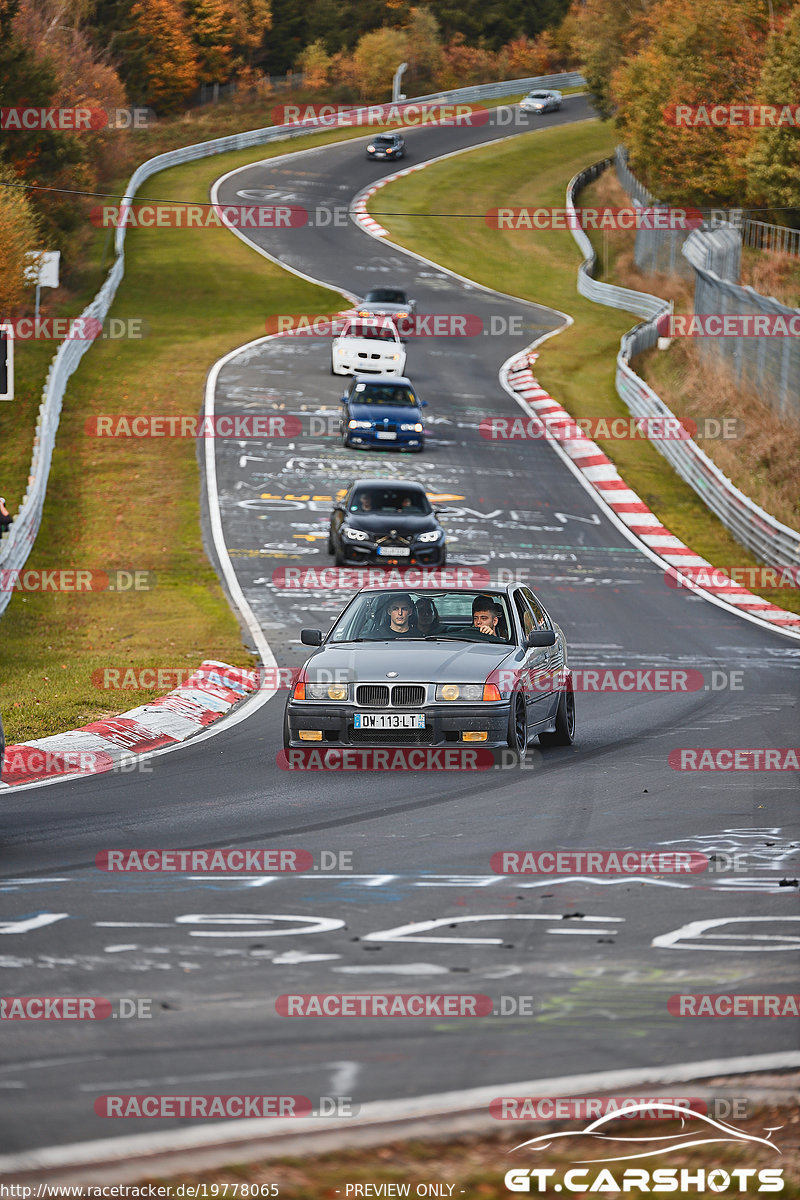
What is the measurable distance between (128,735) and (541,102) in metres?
91.5

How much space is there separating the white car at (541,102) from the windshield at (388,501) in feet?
253

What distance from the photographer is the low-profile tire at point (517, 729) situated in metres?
12.4

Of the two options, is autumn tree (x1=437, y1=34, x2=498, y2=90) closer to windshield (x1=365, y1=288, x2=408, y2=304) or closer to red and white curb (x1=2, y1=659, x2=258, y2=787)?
windshield (x1=365, y1=288, x2=408, y2=304)

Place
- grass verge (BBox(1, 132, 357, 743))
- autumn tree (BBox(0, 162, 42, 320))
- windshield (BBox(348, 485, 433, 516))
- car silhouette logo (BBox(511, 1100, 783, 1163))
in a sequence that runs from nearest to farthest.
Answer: car silhouette logo (BBox(511, 1100, 783, 1163))
grass verge (BBox(1, 132, 357, 743))
windshield (BBox(348, 485, 433, 516))
autumn tree (BBox(0, 162, 42, 320))

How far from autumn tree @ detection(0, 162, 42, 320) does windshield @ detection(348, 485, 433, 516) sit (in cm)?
1680

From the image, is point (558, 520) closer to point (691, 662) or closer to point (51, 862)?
point (691, 662)

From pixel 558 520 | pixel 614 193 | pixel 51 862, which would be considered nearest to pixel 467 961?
pixel 51 862

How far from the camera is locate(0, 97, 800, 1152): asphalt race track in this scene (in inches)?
221

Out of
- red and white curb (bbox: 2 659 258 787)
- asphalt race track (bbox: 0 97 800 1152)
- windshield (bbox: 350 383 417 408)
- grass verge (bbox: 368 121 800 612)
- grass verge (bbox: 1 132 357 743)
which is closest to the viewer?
asphalt race track (bbox: 0 97 800 1152)

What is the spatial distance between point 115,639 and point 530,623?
8660 mm

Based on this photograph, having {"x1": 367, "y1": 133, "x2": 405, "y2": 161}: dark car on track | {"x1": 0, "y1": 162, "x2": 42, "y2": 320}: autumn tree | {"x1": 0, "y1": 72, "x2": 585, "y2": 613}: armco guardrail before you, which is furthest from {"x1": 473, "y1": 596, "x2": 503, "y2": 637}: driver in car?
{"x1": 367, "y1": 133, "x2": 405, "y2": 161}: dark car on track

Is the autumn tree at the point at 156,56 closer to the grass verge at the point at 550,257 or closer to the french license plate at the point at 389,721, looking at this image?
the grass verge at the point at 550,257

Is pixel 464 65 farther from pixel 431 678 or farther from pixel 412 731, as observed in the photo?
pixel 412 731

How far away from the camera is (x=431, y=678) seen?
1241 cm
